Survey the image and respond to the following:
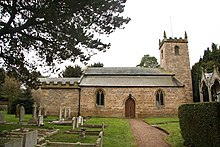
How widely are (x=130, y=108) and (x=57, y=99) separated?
9.46 metres

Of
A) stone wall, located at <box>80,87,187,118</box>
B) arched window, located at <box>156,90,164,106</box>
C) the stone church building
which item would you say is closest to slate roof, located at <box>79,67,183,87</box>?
the stone church building

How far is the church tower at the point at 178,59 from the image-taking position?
32156mm

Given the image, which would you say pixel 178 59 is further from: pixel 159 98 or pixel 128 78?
pixel 128 78

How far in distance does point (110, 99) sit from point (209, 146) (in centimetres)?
2088

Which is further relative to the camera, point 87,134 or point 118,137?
point 87,134

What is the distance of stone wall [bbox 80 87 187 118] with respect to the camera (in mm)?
28109

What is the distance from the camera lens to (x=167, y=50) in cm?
3344

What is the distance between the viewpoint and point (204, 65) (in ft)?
127

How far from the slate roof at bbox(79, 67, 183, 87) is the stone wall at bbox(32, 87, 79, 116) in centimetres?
179

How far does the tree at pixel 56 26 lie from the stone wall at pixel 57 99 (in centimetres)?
1585

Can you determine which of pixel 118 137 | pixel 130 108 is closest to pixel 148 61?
pixel 130 108

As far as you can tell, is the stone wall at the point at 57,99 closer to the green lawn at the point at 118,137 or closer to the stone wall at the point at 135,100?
the stone wall at the point at 135,100

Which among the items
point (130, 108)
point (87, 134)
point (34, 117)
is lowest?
point (87, 134)

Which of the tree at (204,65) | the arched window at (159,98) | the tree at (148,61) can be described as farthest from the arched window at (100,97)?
the tree at (148,61)
